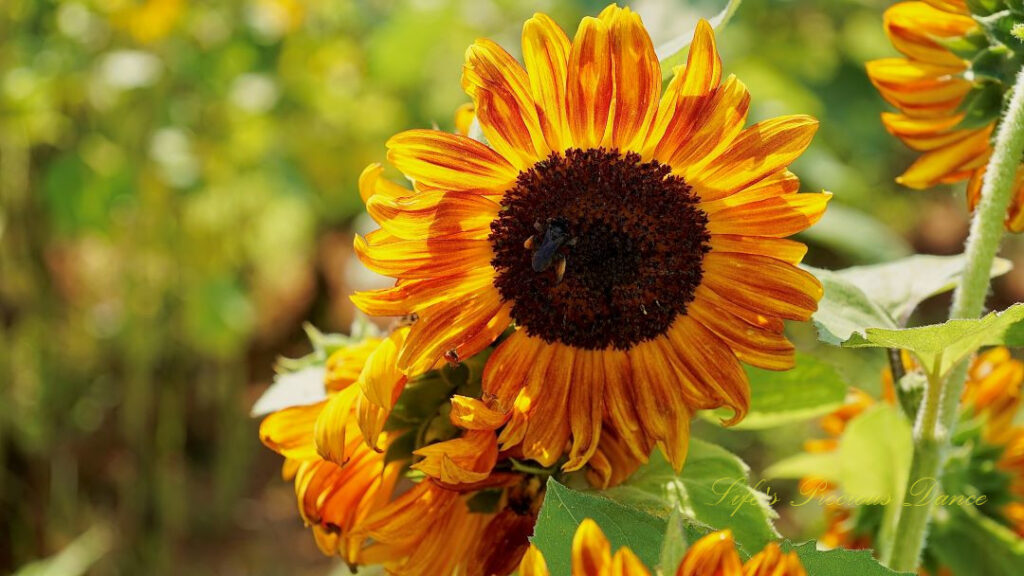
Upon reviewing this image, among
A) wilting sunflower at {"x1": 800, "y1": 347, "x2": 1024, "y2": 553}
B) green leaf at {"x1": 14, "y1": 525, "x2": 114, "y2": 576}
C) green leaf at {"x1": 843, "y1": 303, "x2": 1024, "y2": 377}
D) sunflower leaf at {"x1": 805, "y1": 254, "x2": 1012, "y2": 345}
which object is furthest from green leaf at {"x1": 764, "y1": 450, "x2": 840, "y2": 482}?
green leaf at {"x1": 14, "y1": 525, "x2": 114, "y2": 576}

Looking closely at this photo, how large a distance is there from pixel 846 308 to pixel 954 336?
79mm

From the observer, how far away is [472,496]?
51 cm

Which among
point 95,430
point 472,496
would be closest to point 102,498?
point 95,430

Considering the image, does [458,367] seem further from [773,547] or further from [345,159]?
[345,159]

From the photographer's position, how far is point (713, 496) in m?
0.50

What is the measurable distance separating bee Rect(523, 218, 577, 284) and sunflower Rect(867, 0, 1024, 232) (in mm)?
180

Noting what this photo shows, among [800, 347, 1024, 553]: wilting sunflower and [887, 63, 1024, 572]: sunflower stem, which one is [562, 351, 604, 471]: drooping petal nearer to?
→ [887, 63, 1024, 572]: sunflower stem

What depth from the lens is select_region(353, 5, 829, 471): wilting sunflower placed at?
18.1 inches

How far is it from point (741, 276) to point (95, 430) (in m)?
1.82

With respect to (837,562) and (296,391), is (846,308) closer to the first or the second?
(837,562)

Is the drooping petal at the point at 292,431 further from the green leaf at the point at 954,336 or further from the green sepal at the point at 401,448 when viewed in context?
the green leaf at the point at 954,336

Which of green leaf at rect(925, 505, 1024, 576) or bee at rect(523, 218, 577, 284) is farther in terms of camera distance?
green leaf at rect(925, 505, 1024, 576)

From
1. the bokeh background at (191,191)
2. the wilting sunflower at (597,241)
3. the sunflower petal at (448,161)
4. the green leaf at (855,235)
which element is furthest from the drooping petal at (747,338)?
the green leaf at (855,235)

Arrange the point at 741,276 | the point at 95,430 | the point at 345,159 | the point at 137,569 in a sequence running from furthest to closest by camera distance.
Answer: the point at 95,430, the point at 345,159, the point at 137,569, the point at 741,276
